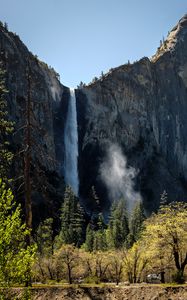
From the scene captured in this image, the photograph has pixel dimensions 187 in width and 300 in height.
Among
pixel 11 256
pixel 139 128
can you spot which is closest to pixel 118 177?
pixel 139 128

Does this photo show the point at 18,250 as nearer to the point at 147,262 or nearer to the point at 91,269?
the point at 147,262

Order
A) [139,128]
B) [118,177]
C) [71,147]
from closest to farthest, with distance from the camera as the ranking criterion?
[71,147] → [118,177] → [139,128]

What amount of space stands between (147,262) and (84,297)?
1009 inches

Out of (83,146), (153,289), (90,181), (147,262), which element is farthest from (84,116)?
(153,289)

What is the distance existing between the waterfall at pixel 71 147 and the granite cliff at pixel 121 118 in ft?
5.53

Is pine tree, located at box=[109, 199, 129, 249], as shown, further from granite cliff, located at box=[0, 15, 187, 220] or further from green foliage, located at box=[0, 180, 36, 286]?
green foliage, located at box=[0, 180, 36, 286]

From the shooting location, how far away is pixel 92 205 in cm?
13425

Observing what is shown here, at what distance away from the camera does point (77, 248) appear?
67750 millimetres

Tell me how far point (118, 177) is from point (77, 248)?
273 feet

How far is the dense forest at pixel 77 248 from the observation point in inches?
733

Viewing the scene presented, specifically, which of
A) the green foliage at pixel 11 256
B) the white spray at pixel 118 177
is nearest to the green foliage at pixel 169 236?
the green foliage at pixel 11 256

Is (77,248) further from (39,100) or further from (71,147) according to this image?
(71,147)

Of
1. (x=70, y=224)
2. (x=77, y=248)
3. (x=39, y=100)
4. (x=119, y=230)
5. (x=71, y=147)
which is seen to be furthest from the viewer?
(x=71, y=147)

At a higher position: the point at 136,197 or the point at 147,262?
the point at 136,197
